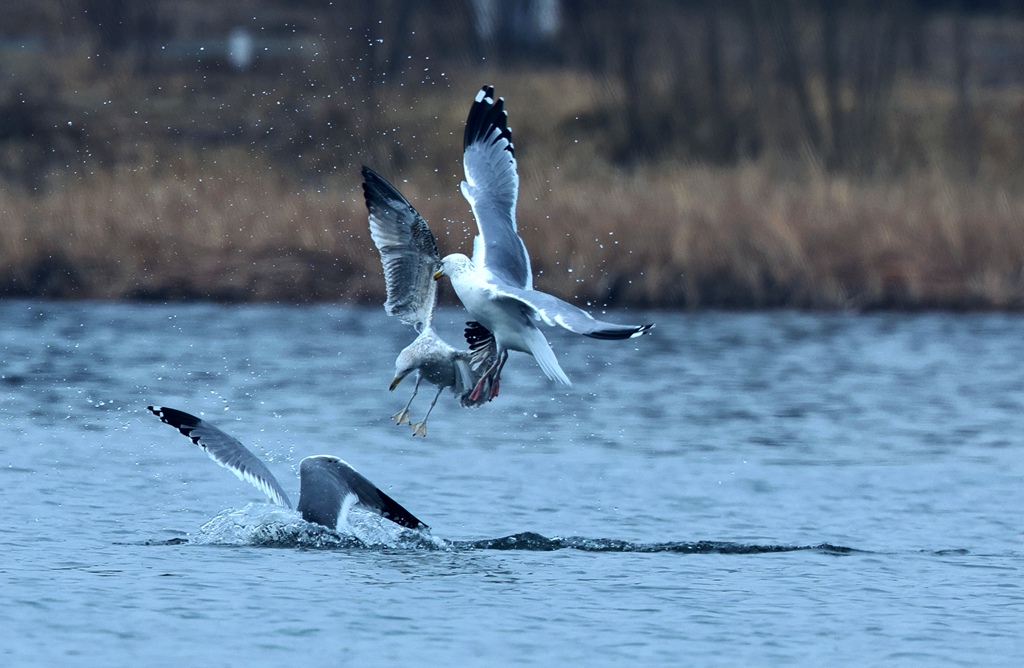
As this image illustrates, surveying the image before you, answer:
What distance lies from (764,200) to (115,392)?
25.1 ft

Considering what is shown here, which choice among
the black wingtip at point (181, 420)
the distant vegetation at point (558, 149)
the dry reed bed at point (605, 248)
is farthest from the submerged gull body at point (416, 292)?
the dry reed bed at point (605, 248)

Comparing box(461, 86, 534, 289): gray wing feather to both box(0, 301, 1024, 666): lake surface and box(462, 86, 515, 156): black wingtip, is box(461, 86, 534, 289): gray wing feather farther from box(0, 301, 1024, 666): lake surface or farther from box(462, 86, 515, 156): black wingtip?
box(0, 301, 1024, 666): lake surface

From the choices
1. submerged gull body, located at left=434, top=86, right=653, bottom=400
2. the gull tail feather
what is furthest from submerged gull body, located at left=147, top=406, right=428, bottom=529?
the gull tail feather

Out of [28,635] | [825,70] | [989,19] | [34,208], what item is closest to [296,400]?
[34,208]

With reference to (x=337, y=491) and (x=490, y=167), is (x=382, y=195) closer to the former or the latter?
(x=490, y=167)

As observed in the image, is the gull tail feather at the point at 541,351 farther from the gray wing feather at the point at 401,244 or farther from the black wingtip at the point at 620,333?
the black wingtip at the point at 620,333

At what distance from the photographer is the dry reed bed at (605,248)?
19.2 m

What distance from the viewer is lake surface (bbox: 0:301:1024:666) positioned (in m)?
8.41

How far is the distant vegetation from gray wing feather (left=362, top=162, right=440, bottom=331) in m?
8.39

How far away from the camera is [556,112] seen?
2872 cm

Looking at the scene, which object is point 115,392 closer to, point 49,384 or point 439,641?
point 49,384

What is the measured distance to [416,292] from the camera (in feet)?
33.2

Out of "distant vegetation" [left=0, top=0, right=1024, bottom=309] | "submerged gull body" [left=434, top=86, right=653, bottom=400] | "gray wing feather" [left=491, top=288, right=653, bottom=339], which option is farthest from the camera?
"distant vegetation" [left=0, top=0, right=1024, bottom=309]

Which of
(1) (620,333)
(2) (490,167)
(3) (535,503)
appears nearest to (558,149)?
(3) (535,503)
